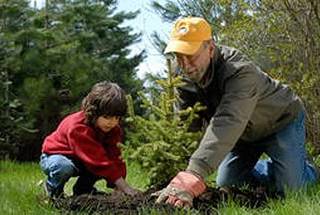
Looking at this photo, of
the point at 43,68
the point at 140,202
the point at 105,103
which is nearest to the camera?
the point at 140,202

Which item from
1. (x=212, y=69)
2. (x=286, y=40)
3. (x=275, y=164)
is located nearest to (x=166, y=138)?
(x=212, y=69)

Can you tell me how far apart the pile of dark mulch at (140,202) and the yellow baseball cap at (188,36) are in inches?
33.4

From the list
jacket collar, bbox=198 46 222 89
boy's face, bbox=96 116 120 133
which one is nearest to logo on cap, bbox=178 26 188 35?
jacket collar, bbox=198 46 222 89

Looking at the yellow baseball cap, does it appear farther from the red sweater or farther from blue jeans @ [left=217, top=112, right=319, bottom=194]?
blue jeans @ [left=217, top=112, right=319, bottom=194]

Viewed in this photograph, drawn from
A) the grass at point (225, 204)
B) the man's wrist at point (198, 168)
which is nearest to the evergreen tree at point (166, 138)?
the man's wrist at point (198, 168)

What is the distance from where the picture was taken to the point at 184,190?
3564 mm

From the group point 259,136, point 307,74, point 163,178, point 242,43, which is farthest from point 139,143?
point 242,43

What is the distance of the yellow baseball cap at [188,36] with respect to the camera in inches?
150

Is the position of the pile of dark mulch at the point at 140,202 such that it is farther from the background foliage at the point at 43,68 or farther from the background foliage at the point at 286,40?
the background foliage at the point at 43,68

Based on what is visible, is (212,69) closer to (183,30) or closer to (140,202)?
(183,30)

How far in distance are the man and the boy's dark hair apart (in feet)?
1.37

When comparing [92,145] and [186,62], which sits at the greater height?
[186,62]

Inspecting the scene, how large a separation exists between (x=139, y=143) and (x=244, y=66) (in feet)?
2.89

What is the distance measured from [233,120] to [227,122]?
38 mm
